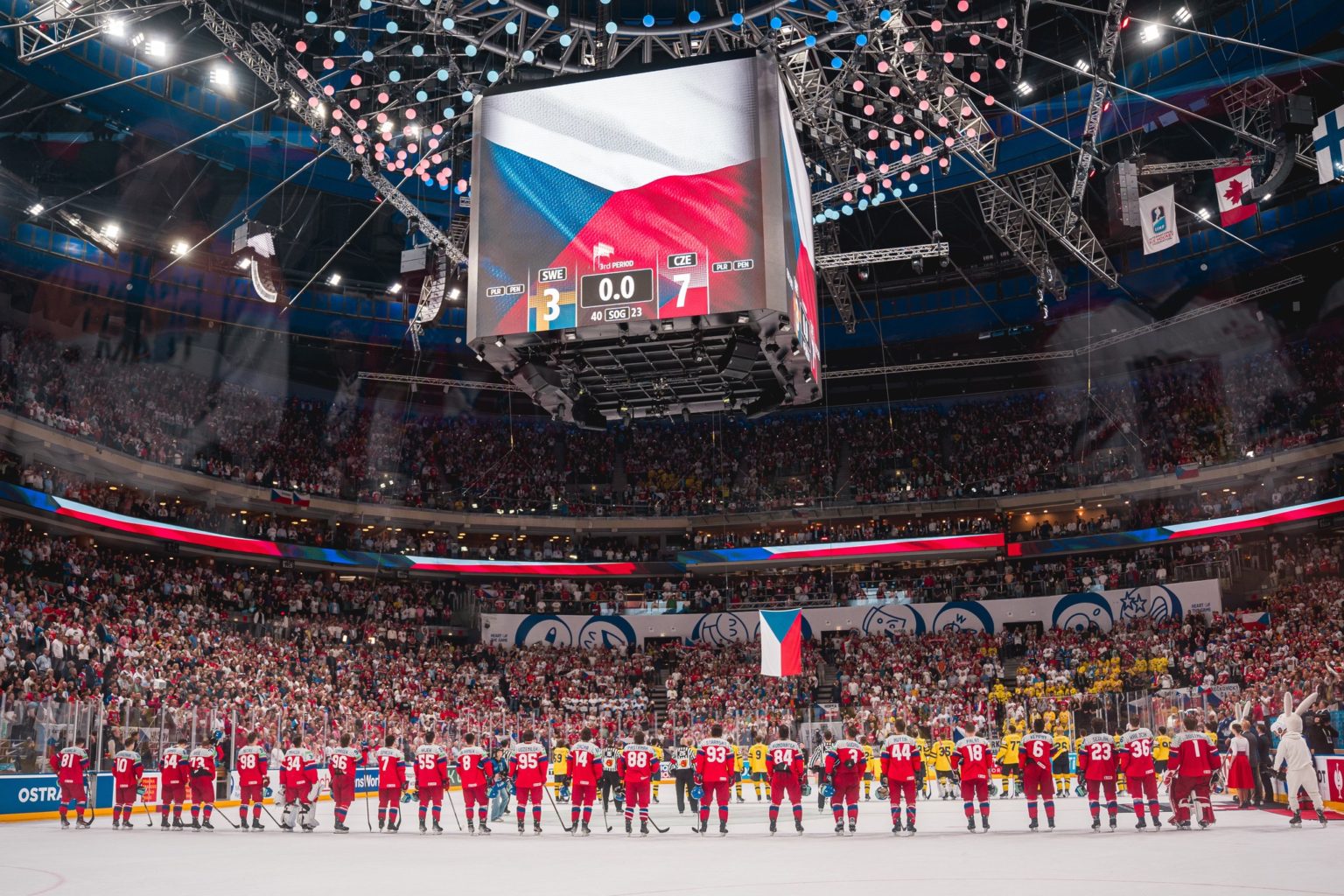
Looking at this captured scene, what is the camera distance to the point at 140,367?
40.3 m

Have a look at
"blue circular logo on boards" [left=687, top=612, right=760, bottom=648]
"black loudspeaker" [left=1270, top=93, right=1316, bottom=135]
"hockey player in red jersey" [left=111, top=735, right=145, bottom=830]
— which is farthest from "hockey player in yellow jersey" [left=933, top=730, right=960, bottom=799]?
"hockey player in red jersey" [left=111, top=735, right=145, bottom=830]

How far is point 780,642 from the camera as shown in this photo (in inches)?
1097

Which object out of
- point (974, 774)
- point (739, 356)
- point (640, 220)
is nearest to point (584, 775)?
point (974, 774)

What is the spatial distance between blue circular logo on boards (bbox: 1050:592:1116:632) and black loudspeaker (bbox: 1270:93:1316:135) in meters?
21.8

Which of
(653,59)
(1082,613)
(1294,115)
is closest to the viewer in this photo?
(1294,115)

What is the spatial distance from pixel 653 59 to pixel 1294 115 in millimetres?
12745

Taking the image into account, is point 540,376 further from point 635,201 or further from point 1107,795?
point 1107,795

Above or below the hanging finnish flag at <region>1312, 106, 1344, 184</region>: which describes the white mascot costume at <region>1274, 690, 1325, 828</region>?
below

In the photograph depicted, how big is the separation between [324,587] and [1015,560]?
28.6 m

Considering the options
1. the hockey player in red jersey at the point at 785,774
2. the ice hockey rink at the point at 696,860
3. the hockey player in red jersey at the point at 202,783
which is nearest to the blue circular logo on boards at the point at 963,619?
the ice hockey rink at the point at 696,860

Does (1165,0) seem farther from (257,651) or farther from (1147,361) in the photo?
(257,651)

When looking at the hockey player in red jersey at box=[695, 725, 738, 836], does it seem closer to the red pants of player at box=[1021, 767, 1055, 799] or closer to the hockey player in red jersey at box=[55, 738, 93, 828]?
the red pants of player at box=[1021, 767, 1055, 799]

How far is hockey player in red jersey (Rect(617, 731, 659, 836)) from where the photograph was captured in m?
16.0

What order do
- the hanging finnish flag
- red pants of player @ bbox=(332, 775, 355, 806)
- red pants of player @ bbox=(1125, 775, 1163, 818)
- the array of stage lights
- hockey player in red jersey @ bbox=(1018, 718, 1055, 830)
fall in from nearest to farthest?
1. red pants of player @ bbox=(1125, 775, 1163, 818)
2. hockey player in red jersey @ bbox=(1018, 718, 1055, 830)
3. red pants of player @ bbox=(332, 775, 355, 806)
4. the array of stage lights
5. the hanging finnish flag
